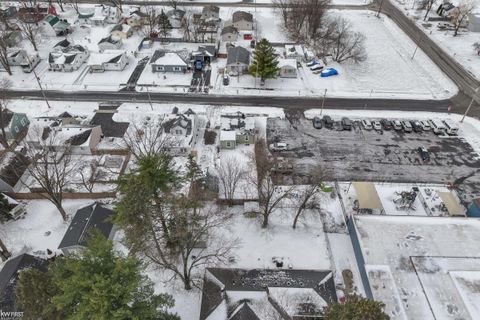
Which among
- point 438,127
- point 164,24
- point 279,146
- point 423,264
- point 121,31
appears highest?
point 164,24

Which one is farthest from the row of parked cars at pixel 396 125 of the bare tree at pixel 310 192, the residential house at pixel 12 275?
the residential house at pixel 12 275

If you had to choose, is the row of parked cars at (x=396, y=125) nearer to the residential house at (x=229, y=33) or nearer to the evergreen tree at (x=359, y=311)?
the residential house at (x=229, y=33)

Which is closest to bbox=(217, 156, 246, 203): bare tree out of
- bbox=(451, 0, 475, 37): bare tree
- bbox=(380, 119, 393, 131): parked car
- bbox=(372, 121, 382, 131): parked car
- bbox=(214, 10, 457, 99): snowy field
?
bbox=(214, 10, 457, 99): snowy field

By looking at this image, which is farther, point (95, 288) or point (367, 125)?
point (367, 125)

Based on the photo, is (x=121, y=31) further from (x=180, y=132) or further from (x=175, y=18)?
(x=180, y=132)

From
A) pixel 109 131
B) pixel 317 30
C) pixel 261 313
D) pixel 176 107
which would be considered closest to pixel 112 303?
pixel 261 313

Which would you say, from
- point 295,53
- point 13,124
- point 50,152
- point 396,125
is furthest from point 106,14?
point 396,125
